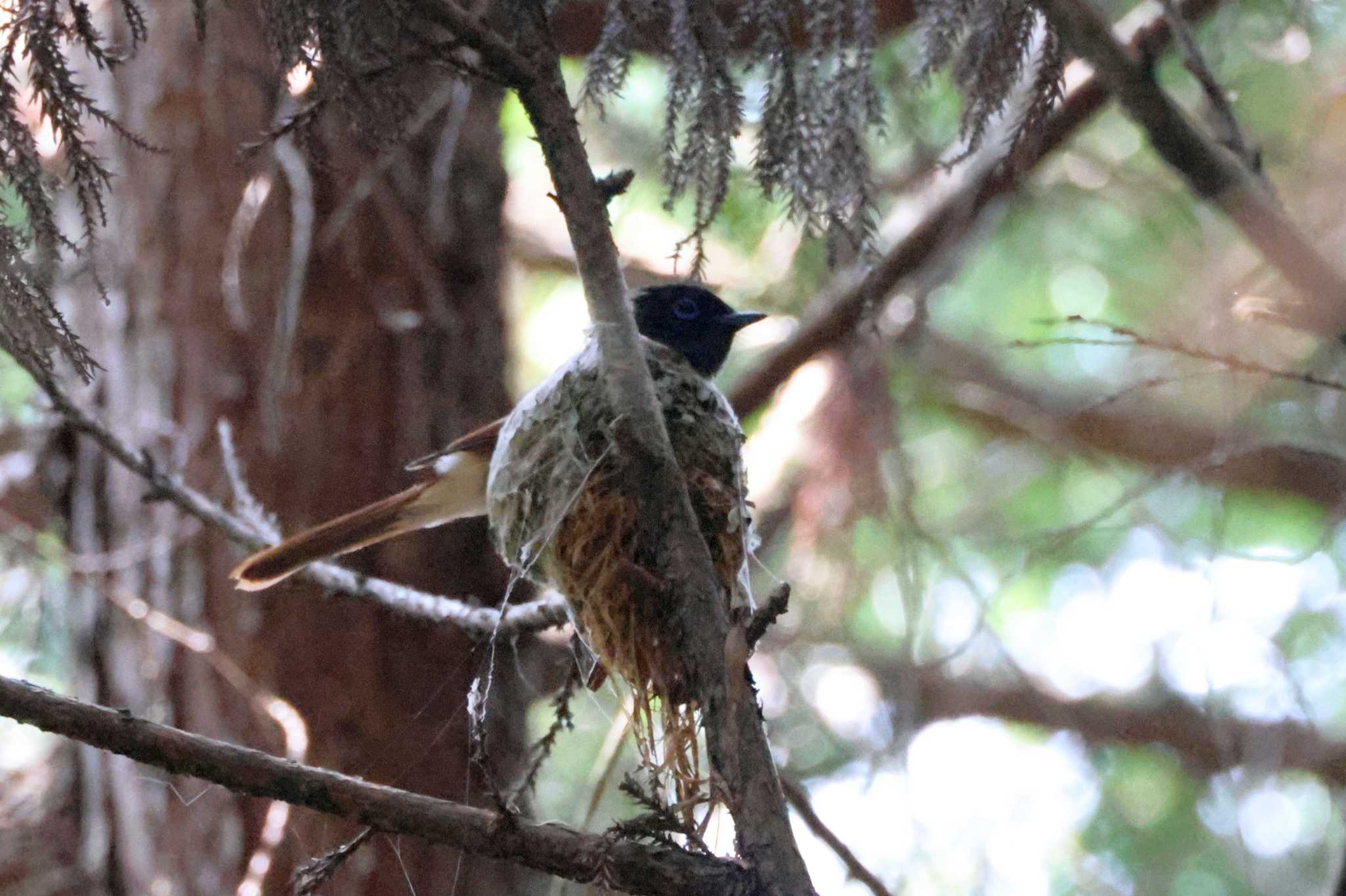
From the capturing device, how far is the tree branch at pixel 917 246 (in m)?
3.90

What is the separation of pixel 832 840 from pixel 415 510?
1.57 meters

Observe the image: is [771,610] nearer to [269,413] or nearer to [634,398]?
[634,398]

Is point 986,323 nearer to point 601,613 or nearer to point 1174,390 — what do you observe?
point 1174,390

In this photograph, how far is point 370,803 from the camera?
1.73m

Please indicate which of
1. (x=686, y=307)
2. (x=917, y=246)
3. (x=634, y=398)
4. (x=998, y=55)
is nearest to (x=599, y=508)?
(x=634, y=398)

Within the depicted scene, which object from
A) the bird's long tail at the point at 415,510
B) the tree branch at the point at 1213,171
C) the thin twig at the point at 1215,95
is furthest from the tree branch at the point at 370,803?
the thin twig at the point at 1215,95

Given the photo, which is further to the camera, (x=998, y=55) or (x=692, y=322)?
(x=692, y=322)

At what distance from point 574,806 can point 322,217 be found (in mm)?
2072

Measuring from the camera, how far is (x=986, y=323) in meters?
6.10

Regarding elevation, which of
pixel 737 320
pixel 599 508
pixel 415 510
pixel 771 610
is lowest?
pixel 771 610

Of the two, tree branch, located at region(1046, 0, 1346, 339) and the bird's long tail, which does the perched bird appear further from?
tree branch, located at region(1046, 0, 1346, 339)

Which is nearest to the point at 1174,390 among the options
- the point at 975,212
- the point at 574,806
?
the point at 975,212

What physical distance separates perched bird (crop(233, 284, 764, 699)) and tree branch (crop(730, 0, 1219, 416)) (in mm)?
1153

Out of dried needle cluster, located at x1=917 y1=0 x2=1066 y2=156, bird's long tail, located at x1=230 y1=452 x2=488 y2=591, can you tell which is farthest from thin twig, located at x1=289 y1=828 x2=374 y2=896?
bird's long tail, located at x1=230 y1=452 x2=488 y2=591
